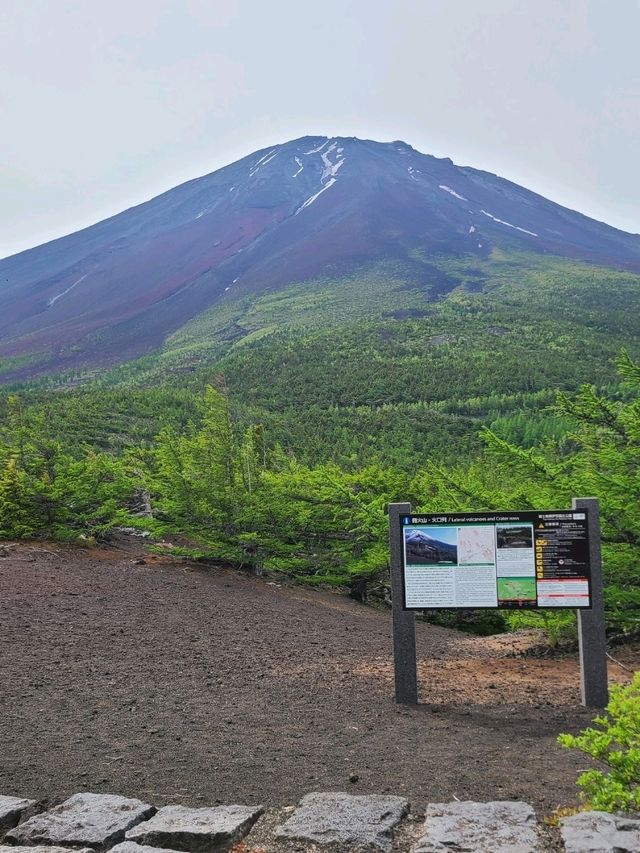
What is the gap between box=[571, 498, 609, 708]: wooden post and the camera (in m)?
5.59

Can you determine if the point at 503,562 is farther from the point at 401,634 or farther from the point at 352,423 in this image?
the point at 352,423

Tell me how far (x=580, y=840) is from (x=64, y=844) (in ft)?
7.18

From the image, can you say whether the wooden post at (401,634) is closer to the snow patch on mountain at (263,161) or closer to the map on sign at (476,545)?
the map on sign at (476,545)

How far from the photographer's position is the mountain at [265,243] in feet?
334

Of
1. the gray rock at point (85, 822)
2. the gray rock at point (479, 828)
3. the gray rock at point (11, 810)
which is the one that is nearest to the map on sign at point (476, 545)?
the gray rock at point (479, 828)

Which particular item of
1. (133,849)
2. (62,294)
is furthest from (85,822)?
(62,294)

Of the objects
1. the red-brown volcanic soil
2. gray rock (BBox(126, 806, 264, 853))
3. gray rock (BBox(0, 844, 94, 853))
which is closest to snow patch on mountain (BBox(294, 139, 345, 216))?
the red-brown volcanic soil

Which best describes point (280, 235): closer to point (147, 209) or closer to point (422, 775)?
point (147, 209)

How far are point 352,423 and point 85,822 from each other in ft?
117

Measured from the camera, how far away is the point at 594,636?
5.59m

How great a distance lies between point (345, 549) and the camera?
11625mm

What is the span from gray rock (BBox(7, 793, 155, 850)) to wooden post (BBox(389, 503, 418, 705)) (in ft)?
8.68

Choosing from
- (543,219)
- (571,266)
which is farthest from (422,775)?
(543,219)

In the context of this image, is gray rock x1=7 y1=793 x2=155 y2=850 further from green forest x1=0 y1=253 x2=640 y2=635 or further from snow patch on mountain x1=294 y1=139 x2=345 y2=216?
snow patch on mountain x1=294 y1=139 x2=345 y2=216
